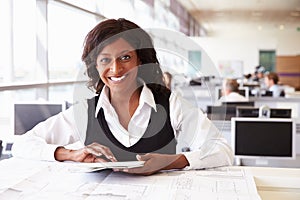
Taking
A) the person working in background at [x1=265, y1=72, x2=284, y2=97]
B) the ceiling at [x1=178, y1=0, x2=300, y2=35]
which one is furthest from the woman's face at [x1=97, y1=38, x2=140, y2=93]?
the ceiling at [x1=178, y1=0, x2=300, y2=35]

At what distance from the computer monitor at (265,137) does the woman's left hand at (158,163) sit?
4.95 ft

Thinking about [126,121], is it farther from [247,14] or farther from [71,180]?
[247,14]

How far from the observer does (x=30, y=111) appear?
3.11 meters

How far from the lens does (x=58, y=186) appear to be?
1.38 meters

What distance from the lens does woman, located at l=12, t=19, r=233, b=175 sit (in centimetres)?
153

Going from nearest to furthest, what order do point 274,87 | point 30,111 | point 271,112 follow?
point 30,111 < point 271,112 < point 274,87

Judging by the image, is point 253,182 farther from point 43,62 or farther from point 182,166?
point 43,62

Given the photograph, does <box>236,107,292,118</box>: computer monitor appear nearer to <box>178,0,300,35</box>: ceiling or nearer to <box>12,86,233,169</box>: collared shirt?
<box>12,86,233,169</box>: collared shirt

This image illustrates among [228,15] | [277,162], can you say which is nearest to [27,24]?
[277,162]

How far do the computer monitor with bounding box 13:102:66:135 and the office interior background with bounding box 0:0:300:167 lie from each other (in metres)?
0.04

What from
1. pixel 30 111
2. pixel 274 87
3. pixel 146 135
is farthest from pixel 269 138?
pixel 274 87

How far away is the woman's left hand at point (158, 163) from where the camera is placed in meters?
1.45

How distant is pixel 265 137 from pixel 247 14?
1253cm

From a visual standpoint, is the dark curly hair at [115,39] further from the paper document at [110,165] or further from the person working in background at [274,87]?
the person working in background at [274,87]
